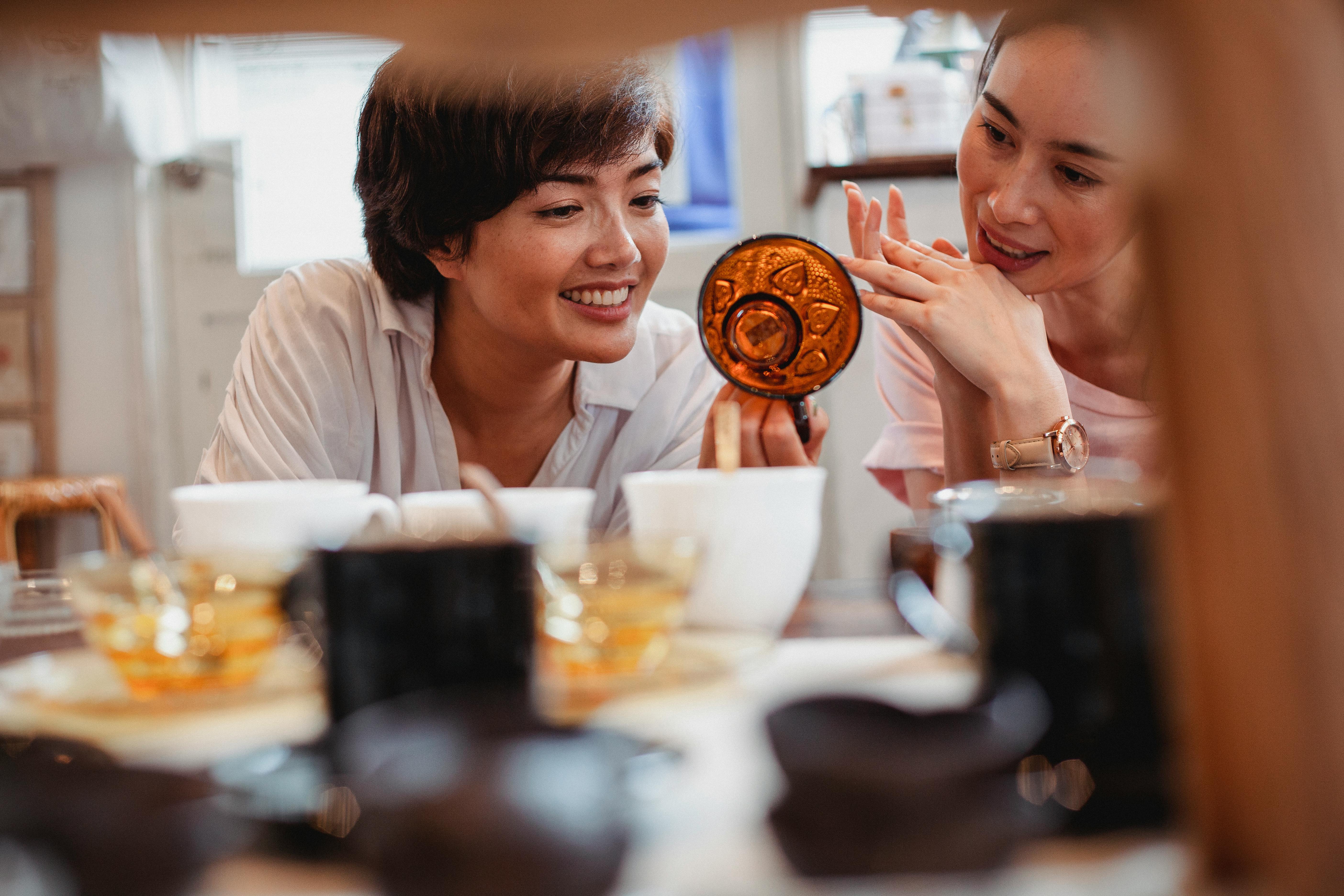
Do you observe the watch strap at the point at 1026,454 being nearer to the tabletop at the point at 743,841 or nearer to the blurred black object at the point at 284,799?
the tabletop at the point at 743,841

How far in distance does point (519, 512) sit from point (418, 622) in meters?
0.18

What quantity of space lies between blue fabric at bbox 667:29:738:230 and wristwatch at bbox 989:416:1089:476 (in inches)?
76.2

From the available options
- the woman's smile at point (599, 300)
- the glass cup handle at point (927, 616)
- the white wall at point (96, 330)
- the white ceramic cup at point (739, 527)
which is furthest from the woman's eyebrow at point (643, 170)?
the white wall at point (96, 330)

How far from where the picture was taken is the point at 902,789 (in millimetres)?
310

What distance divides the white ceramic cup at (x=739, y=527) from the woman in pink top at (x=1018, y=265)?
2.13ft

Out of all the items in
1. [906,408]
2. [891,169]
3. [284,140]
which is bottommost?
[906,408]

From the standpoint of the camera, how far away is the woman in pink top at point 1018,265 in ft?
3.98

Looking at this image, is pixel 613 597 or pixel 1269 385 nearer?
pixel 1269 385

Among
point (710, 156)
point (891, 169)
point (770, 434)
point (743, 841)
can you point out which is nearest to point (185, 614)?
point (743, 841)

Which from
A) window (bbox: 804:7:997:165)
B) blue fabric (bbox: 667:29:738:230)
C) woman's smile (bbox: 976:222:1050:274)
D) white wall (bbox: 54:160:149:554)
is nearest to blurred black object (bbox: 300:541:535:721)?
woman's smile (bbox: 976:222:1050:274)

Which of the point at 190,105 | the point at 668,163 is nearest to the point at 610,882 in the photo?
the point at 668,163

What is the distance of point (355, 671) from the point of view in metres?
0.40

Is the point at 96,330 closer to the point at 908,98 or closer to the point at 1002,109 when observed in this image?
the point at 908,98

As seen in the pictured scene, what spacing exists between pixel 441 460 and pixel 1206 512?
4.47ft
